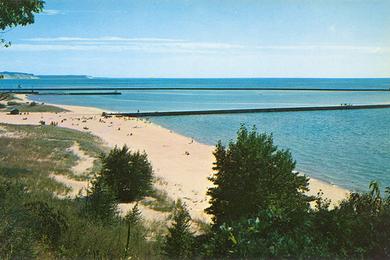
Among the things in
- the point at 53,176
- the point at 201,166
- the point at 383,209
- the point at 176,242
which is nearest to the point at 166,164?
the point at 201,166

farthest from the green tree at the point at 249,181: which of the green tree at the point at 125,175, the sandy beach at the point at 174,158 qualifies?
the green tree at the point at 125,175

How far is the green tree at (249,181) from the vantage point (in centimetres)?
1357

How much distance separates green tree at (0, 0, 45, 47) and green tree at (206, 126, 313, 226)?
8803 mm

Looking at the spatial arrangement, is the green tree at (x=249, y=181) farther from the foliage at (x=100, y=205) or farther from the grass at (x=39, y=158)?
the grass at (x=39, y=158)

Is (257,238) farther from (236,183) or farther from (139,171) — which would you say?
(139,171)

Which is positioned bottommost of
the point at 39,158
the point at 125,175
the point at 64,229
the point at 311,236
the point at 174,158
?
the point at 64,229

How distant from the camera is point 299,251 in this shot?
7.54 m

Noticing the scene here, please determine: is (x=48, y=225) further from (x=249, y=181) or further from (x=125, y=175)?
(x=125, y=175)

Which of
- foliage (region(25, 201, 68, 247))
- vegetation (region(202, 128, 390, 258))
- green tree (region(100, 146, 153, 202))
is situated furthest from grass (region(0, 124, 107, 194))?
vegetation (region(202, 128, 390, 258))

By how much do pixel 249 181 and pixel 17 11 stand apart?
34.5 ft

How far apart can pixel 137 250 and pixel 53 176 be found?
13.7 meters

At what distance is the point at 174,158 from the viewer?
36.9 m

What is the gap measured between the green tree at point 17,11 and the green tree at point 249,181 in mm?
8803

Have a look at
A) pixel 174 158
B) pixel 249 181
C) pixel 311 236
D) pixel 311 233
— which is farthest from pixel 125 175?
pixel 174 158
